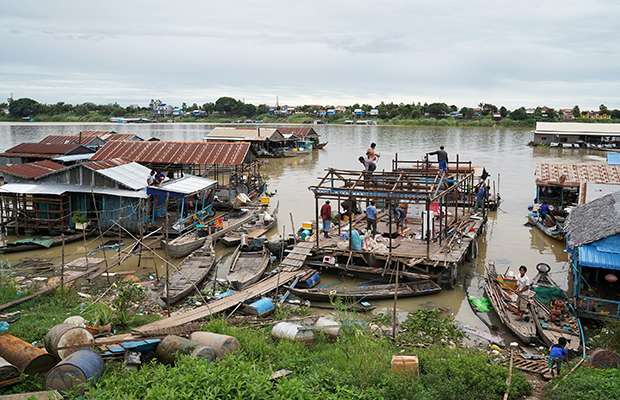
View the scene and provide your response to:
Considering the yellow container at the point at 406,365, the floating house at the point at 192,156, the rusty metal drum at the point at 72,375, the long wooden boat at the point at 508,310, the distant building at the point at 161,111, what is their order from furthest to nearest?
the distant building at the point at 161,111, the floating house at the point at 192,156, the long wooden boat at the point at 508,310, the yellow container at the point at 406,365, the rusty metal drum at the point at 72,375

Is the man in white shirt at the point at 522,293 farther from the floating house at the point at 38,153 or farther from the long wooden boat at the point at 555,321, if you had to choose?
the floating house at the point at 38,153

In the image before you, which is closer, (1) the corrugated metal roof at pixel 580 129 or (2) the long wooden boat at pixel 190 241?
(2) the long wooden boat at pixel 190 241

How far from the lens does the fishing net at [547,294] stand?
1052cm

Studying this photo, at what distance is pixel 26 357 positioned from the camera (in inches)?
248

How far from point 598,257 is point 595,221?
5.36 ft

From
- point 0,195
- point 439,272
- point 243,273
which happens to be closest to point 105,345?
point 243,273

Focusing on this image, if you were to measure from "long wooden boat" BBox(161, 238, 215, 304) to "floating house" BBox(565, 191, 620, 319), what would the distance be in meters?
8.48

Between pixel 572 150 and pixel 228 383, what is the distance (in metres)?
51.1

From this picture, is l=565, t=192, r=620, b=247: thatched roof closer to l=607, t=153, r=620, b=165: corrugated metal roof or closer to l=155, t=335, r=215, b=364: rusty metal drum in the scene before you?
l=155, t=335, r=215, b=364: rusty metal drum

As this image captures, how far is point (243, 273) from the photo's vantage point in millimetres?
12281

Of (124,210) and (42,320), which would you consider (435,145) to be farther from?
(42,320)

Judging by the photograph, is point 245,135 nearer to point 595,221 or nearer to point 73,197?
point 73,197

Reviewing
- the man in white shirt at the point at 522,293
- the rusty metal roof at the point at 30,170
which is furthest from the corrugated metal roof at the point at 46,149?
the man in white shirt at the point at 522,293

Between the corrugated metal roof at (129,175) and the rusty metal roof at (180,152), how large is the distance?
15.1 feet
